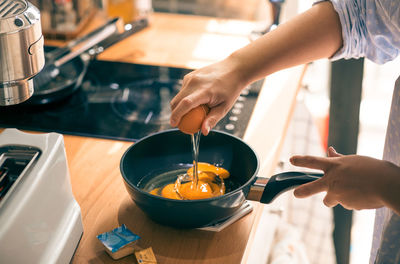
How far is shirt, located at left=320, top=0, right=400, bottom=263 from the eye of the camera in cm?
91

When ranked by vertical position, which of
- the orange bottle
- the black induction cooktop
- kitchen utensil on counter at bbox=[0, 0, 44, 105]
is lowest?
the black induction cooktop

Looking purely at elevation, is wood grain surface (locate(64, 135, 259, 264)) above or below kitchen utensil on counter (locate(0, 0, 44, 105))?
below

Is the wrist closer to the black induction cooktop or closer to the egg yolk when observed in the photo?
the egg yolk

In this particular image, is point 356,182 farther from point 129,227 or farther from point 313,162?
point 129,227

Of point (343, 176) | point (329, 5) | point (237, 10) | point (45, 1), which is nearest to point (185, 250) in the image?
point (343, 176)

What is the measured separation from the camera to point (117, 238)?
82 centimetres

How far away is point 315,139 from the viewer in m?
1.79

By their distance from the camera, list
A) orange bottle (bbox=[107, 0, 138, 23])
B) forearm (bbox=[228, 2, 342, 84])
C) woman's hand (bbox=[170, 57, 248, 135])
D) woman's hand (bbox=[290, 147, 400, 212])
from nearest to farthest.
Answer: woman's hand (bbox=[290, 147, 400, 212])
woman's hand (bbox=[170, 57, 248, 135])
forearm (bbox=[228, 2, 342, 84])
orange bottle (bbox=[107, 0, 138, 23])

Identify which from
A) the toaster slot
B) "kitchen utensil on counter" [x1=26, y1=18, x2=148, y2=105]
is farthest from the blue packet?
"kitchen utensil on counter" [x1=26, y1=18, x2=148, y2=105]

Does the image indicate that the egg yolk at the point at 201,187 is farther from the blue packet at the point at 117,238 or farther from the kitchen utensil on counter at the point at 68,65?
the kitchen utensil on counter at the point at 68,65

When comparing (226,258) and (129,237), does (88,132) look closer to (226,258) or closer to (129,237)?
(129,237)

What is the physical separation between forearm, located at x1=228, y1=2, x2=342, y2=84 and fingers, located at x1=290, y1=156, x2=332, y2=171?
24 cm

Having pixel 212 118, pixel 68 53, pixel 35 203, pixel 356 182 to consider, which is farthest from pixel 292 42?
pixel 68 53

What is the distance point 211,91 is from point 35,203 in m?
0.38
